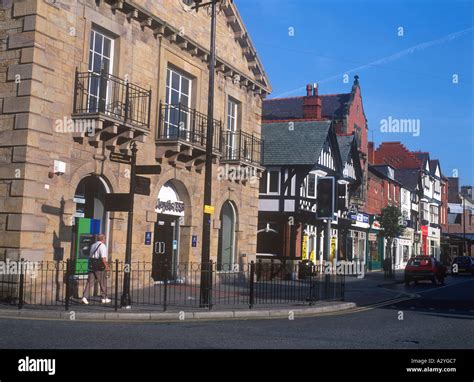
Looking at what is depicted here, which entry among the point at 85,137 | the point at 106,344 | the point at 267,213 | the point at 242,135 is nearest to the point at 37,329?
the point at 106,344

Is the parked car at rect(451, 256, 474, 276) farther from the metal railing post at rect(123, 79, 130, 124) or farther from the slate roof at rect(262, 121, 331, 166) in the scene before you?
the metal railing post at rect(123, 79, 130, 124)

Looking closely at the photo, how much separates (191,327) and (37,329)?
2.84m

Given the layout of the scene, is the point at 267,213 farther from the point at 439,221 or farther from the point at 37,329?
the point at 439,221

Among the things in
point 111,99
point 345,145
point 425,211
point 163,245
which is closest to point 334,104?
point 345,145

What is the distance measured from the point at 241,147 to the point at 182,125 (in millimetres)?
3977

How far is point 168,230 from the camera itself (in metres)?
20.0

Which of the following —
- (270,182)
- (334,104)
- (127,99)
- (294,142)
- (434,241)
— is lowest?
(434,241)

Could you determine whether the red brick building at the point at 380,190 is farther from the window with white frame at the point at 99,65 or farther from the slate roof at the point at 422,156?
the window with white frame at the point at 99,65

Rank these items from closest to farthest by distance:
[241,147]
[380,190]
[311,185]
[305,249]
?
[241,147] < [305,249] < [311,185] < [380,190]

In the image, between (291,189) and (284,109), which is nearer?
(291,189)

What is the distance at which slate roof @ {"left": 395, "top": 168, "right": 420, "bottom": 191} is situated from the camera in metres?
59.0

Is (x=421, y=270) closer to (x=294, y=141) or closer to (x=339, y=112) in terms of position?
(x=294, y=141)

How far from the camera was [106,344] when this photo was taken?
29.0ft

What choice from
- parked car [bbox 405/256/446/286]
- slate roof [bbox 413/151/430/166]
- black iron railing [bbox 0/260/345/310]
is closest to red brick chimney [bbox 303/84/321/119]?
parked car [bbox 405/256/446/286]
